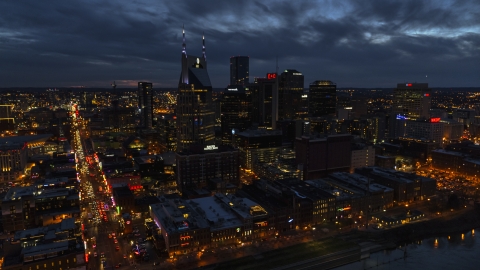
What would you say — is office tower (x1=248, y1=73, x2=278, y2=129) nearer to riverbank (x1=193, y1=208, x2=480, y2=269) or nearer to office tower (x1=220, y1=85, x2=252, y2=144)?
office tower (x1=220, y1=85, x2=252, y2=144)

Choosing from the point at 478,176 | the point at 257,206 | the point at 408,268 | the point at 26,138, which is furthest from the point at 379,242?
the point at 26,138

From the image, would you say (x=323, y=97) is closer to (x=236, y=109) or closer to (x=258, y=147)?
(x=236, y=109)

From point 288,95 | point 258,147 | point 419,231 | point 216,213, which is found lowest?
point 419,231

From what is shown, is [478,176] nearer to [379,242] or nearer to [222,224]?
[379,242]

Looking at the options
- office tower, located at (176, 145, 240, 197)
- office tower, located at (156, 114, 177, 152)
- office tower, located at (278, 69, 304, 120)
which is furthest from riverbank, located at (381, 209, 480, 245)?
office tower, located at (278, 69, 304, 120)

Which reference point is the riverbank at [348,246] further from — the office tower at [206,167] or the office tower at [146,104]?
the office tower at [146,104]

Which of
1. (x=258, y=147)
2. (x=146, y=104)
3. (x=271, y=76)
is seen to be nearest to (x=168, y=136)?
(x=258, y=147)
